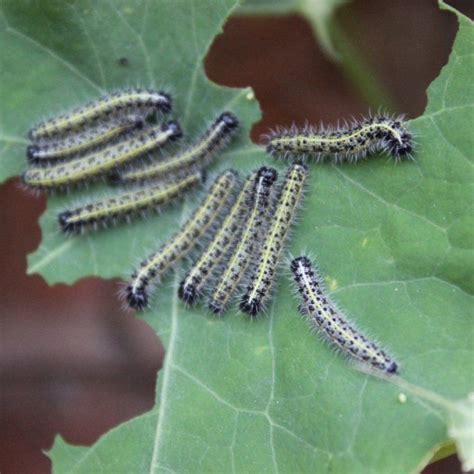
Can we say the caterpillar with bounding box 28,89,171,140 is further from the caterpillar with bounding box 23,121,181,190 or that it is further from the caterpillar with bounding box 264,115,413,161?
the caterpillar with bounding box 264,115,413,161

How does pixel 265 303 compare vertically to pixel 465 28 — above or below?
below

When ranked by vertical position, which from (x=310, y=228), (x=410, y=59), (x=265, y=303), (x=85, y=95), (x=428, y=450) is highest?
(x=410, y=59)

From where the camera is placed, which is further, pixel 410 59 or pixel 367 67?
pixel 410 59

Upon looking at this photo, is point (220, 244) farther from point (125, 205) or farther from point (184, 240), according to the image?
point (125, 205)

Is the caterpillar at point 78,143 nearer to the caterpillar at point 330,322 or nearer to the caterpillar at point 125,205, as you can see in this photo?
the caterpillar at point 125,205

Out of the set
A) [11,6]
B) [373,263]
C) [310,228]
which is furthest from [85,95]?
[373,263]

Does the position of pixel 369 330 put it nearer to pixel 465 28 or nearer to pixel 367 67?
pixel 465 28

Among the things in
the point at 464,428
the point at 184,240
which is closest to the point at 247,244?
the point at 184,240

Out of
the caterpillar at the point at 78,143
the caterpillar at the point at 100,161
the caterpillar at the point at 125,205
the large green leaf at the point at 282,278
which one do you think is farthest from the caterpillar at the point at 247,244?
the caterpillar at the point at 78,143
